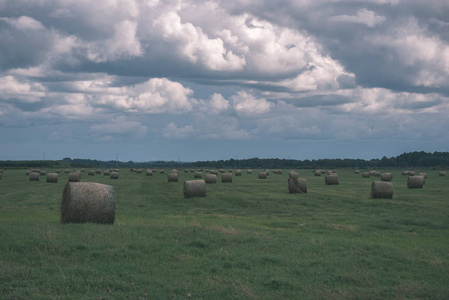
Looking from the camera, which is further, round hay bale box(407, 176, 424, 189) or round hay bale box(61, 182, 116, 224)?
round hay bale box(407, 176, 424, 189)

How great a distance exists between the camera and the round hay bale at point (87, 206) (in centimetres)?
1773

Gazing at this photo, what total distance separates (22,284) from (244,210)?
17.8 m

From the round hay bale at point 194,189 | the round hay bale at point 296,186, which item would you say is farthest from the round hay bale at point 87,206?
the round hay bale at point 296,186

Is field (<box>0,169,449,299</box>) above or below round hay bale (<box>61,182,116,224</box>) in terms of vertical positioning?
below

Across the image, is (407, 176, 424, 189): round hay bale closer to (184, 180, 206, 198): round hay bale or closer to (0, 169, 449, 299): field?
(184, 180, 206, 198): round hay bale

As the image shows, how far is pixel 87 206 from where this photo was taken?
1797 cm

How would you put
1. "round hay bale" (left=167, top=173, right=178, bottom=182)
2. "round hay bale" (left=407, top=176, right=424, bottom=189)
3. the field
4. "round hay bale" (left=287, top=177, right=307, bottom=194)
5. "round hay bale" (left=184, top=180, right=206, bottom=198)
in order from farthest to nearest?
"round hay bale" (left=167, top=173, right=178, bottom=182) → "round hay bale" (left=407, top=176, right=424, bottom=189) → "round hay bale" (left=287, top=177, right=307, bottom=194) → "round hay bale" (left=184, top=180, right=206, bottom=198) → the field

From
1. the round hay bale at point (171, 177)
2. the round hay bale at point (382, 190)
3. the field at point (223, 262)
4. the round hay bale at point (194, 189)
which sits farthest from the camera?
the round hay bale at point (171, 177)

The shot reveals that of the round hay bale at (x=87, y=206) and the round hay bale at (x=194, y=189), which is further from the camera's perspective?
the round hay bale at (x=194, y=189)

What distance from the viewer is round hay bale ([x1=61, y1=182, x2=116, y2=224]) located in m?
17.7

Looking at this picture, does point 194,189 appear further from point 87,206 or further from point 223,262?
point 223,262

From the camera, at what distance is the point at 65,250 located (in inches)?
483

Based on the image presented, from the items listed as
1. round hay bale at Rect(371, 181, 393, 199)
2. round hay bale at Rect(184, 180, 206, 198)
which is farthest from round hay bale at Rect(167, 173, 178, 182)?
round hay bale at Rect(371, 181, 393, 199)

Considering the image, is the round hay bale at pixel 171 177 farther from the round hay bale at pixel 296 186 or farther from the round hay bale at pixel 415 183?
the round hay bale at pixel 415 183
